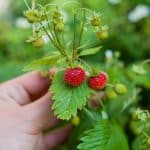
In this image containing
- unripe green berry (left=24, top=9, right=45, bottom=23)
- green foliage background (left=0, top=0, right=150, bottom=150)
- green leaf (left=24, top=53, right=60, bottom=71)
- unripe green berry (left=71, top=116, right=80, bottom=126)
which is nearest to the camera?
unripe green berry (left=24, top=9, right=45, bottom=23)

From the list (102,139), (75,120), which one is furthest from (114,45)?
(102,139)

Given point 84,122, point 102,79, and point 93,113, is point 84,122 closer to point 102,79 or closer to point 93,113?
point 93,113

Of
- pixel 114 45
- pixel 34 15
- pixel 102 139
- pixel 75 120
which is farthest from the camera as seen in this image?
pixel 114 45

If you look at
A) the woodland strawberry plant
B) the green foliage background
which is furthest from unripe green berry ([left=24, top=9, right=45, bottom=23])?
the green foliage background

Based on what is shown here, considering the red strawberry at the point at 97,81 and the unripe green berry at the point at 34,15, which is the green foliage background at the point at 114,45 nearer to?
the red strawberry at the point at 97,81

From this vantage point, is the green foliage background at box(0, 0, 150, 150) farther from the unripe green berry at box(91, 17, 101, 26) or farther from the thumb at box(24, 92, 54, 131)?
the unripe green berry at box(91, 17, 101, 26)

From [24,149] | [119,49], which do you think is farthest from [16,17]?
[24,149]

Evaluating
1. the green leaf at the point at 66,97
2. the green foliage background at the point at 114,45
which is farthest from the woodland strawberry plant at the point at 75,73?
the green foliage background at the point at 114,45

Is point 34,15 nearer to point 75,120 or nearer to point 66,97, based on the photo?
point 66,97
